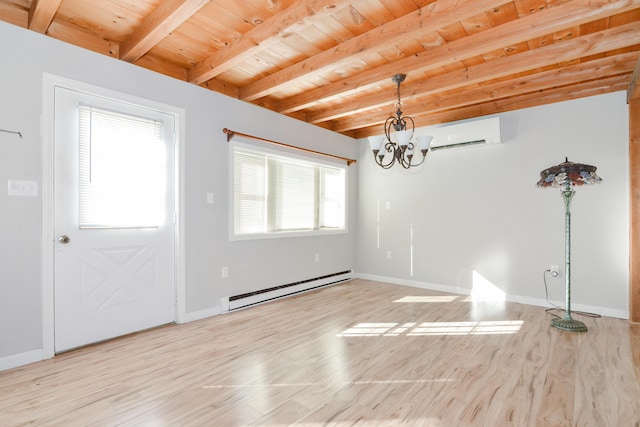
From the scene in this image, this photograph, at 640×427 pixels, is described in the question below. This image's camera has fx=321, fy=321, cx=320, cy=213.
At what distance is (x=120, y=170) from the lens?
2918 mm

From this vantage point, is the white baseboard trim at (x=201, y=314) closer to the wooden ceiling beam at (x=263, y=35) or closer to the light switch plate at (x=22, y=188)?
the light switch plate at (x=22, y=188)

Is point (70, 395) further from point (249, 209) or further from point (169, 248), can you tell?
point (249, 209)

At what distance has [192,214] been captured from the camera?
338 cm

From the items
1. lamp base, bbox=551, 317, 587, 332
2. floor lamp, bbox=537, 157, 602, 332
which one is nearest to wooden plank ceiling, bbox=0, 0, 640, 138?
floor lamp, bbox=537, 157, 602, 332

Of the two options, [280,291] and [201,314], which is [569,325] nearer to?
[280,291]

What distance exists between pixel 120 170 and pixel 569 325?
4.49 metres

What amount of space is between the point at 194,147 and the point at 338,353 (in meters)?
2.50

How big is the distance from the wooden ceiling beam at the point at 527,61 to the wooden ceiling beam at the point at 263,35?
179cm

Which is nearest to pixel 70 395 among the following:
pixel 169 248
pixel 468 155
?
pixel 169 248

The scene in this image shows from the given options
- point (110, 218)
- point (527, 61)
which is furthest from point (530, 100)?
point (110, 218)

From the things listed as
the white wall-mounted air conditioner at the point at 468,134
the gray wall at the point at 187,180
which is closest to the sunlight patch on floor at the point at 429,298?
the gray wall at the point at 187,180

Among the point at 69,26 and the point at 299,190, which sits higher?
the point at 69,26

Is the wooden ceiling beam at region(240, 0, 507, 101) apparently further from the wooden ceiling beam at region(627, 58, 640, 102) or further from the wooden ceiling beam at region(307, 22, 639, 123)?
the wooden ceiling beam at region(627, 58, 640, 102)

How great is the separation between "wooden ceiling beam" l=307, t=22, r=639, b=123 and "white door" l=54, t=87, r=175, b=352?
105 inches
